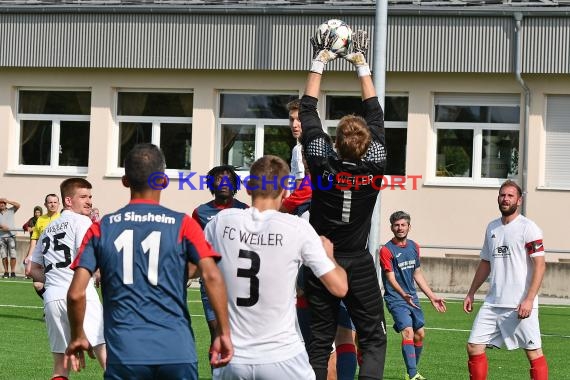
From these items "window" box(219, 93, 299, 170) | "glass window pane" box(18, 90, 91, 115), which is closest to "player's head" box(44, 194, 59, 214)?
"window" box(219, 93, 299, 170)

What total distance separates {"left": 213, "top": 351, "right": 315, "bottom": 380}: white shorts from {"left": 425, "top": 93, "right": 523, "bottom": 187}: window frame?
70.4 feet

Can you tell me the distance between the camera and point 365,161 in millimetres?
8156

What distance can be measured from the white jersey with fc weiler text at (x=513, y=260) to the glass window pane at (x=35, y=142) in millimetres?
21481

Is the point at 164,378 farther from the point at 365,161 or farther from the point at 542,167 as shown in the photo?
the point at 542,167

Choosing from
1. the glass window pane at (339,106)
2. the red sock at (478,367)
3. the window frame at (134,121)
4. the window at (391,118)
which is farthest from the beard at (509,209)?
the window frame at (134,121)

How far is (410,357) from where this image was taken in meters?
11.9

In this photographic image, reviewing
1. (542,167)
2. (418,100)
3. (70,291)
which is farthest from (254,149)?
(70,291)

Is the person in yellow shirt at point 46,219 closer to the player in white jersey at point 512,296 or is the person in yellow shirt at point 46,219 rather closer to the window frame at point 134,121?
the player in white jersey at point 512,296

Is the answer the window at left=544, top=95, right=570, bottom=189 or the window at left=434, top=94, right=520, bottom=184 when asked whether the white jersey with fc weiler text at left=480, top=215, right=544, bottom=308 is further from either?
the window at left=434, top=94, right=520, bottom=184

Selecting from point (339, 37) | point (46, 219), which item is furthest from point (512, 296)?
point (46, 219)

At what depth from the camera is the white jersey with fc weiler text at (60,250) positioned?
938 cm

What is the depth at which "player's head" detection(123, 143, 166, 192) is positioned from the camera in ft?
20.7

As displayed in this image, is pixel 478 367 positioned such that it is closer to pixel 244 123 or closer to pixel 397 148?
pixel 397 148

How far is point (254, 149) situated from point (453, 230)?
17.2 ft
